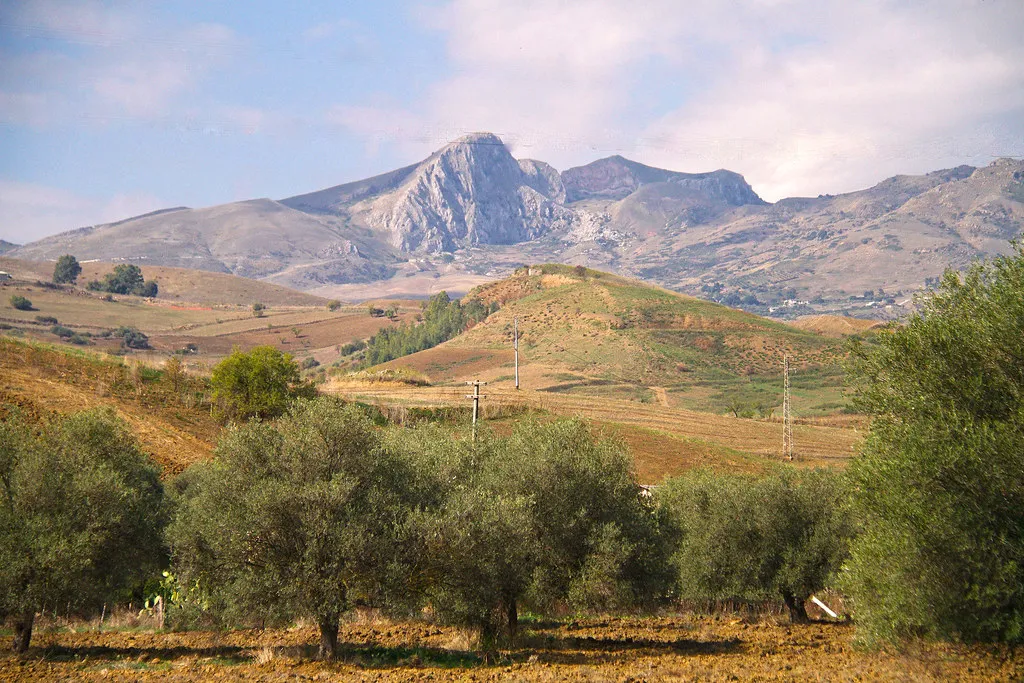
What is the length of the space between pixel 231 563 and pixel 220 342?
16336cm

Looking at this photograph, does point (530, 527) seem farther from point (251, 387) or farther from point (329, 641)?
point (251, 387)

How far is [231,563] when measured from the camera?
20.8m

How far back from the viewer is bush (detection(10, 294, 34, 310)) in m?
169

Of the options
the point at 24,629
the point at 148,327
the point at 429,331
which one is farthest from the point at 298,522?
A: the point at 148,327

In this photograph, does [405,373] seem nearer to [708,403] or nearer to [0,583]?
[708,403]

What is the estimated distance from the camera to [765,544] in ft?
111

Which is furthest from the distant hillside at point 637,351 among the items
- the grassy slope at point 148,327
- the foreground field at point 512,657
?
the foreground field at point 512,657

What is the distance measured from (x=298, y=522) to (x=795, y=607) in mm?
22359

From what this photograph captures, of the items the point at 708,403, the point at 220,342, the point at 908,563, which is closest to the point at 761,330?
the point at 708,403

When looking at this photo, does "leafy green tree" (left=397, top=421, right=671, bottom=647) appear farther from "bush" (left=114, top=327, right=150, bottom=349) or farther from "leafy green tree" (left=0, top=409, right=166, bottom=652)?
"bush" (left=114, top=327, right=150, bottom=349)

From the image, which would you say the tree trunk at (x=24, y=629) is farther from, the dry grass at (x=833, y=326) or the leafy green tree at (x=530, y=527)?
the dry grass at (x=833, y=326)

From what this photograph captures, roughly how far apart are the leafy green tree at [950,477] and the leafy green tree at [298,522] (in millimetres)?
12023

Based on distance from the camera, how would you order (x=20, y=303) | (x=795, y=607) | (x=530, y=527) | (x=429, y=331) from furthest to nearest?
(x=429, y=331)
(x=20, y=303)
(x=795, y=607)
(x=530, y=527)

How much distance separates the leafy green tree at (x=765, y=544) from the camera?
3316 cm
